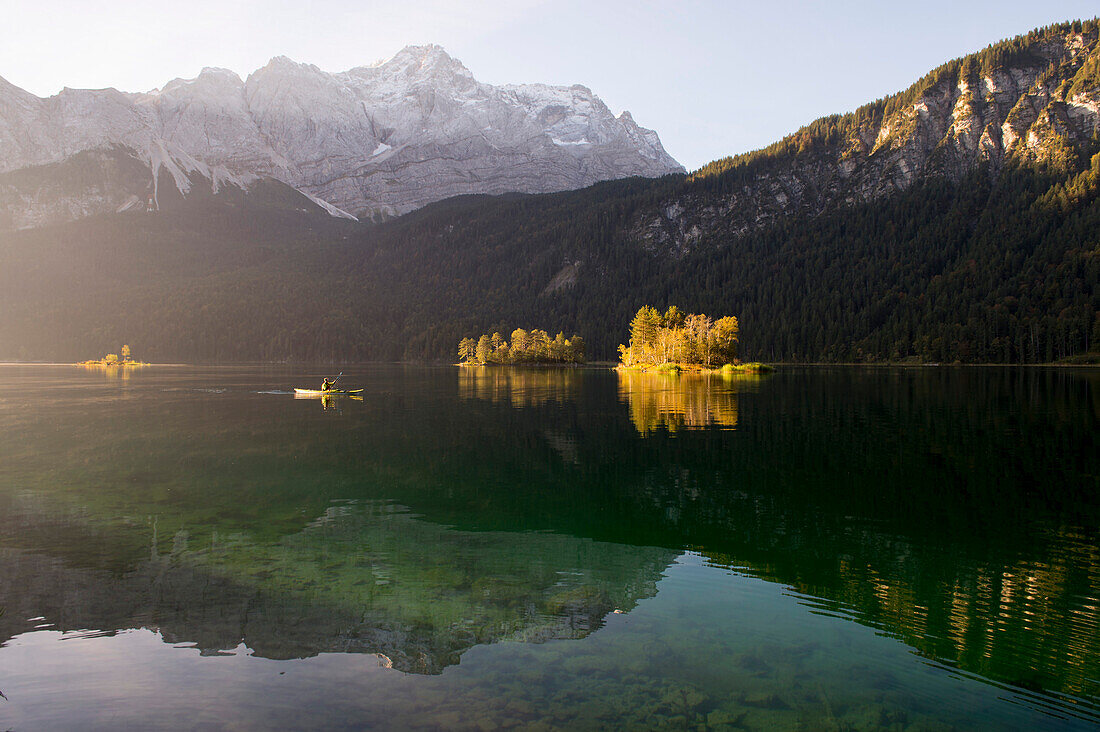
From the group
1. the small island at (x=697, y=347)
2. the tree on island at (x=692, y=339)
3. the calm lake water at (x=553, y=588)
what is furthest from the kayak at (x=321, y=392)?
the tree on island at (x=692, y=339)

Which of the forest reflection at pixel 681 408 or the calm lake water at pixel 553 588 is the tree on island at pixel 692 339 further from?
the calm lake water at pixel 553 588

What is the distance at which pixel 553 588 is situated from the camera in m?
14.5

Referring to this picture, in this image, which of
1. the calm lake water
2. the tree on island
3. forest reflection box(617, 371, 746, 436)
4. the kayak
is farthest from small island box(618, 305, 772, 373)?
the calm lake water

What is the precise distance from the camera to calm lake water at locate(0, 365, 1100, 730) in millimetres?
9820

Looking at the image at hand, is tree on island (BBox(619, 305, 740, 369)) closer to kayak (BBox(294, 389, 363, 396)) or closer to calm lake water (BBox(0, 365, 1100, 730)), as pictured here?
kayak (BBox(294, 389, 363, 396))

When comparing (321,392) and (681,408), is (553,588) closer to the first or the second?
(681,408)

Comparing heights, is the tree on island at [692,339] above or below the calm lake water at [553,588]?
above

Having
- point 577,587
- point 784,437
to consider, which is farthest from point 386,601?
point 784,437

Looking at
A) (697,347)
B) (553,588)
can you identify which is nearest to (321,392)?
(553,588)

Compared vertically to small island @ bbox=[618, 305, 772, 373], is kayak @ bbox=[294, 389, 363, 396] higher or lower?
lower

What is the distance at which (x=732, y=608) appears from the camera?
13.4 meters

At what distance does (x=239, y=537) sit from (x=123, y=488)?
1000cm

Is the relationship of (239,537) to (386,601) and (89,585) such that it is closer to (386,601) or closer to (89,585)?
(89,585)

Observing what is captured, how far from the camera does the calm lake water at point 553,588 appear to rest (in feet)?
32.2
